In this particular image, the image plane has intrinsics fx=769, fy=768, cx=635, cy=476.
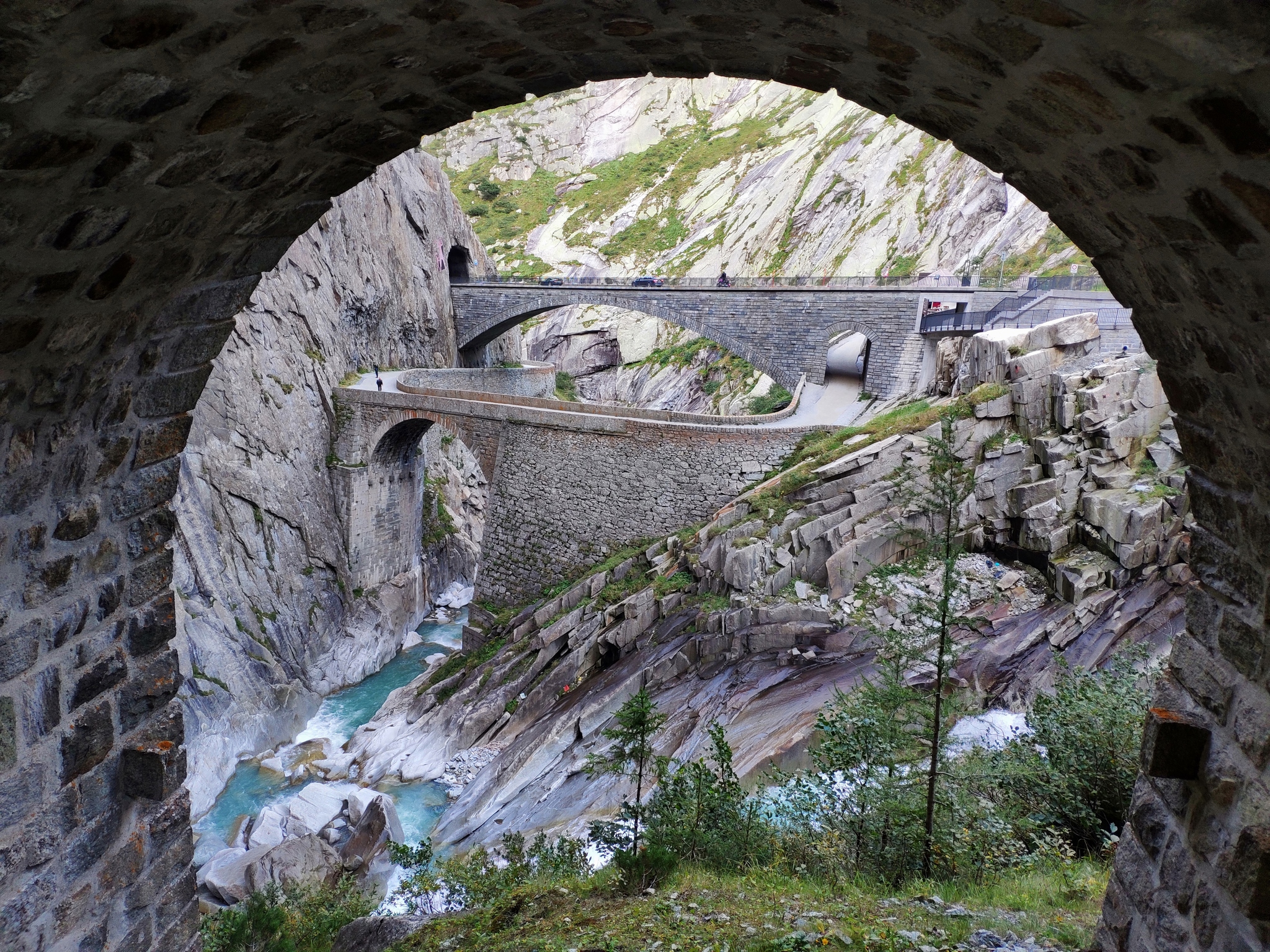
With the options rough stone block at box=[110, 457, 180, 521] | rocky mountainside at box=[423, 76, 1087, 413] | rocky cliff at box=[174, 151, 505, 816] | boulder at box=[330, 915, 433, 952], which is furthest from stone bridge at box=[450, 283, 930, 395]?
rough stone block at box=[110, 457, 180, 521]

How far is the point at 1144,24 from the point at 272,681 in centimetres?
1920

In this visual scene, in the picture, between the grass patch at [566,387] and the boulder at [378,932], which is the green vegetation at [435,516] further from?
the boulder at [378,932]

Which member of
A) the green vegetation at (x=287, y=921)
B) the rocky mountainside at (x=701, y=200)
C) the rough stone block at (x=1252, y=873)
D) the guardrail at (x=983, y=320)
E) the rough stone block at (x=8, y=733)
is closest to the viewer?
the rough stone block at (x=1252, y=873)

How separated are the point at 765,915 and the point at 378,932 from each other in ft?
10.6

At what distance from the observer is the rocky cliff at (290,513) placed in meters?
16.1

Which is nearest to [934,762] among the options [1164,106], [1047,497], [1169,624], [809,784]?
[809,784]

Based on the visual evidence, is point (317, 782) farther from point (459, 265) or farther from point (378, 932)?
point (459, 265)

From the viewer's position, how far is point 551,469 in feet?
59.7

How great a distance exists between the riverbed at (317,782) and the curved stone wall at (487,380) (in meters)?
8.39

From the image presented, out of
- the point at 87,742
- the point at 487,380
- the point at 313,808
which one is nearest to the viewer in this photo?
the point at 87,742

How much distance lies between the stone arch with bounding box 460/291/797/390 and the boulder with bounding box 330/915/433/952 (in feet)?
62.2

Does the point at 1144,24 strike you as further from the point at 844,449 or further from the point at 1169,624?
the point at 844,449

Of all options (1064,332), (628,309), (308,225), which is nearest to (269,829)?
(308,225)

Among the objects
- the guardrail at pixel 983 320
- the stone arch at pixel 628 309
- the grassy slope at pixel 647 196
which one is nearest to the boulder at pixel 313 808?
the stone arch at pixel 628 309
